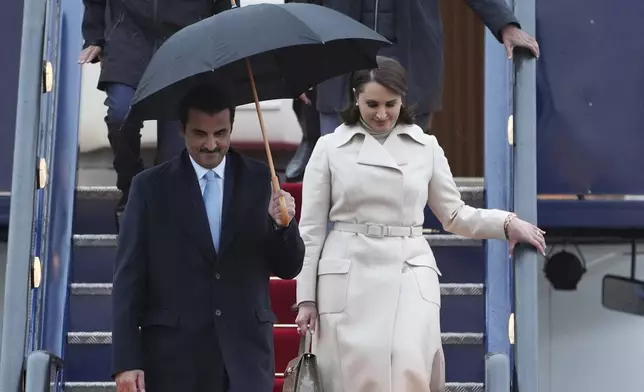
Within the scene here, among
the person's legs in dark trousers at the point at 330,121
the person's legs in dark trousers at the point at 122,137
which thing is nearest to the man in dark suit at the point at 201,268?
the person's legs in dark trousers at the point at 122,137

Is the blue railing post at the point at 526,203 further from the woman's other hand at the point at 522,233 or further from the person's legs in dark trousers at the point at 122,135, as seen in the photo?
the person's legs in dark trousers at the point at 122,135

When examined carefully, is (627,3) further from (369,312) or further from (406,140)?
(369,312)

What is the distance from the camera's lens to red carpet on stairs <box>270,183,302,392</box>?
5957 millimetres

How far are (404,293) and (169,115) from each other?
3.44 ft

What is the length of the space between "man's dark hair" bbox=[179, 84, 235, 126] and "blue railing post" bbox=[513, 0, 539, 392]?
1.28 m

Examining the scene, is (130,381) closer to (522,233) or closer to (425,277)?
(425,277)

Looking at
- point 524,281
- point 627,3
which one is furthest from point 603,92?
point 524,281

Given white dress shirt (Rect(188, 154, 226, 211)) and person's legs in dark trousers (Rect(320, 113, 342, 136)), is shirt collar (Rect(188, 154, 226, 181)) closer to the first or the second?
white dress shirt (Rect(188, 154, 226, 211))

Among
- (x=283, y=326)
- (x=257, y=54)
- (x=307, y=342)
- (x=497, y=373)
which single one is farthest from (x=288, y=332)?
(x=257, y=54)

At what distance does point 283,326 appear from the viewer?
604 cm

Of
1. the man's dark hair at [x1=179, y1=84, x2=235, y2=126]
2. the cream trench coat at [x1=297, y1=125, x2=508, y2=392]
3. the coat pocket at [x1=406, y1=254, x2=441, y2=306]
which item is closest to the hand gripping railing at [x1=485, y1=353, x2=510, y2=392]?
the cream trench coat at [x1=297, y1=125, x2=508, y2=392]

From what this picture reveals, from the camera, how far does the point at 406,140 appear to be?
16.5 ft

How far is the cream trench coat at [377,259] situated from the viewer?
187 inches

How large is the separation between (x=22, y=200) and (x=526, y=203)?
6.13ft
